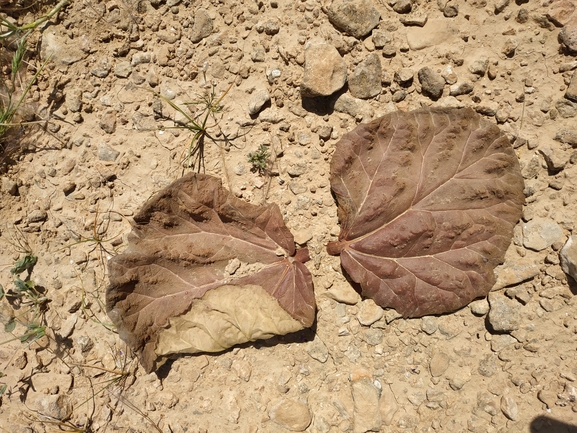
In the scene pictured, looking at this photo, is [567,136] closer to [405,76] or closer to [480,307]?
[405,76]

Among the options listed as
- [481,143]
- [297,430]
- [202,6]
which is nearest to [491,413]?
[297,430]

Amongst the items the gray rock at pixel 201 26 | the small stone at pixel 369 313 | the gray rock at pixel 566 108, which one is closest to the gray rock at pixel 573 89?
the gray rock at pixel 566 108

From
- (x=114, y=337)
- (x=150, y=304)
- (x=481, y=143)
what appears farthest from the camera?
(x=114, y=337)

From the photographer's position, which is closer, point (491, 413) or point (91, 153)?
point (491, 413)

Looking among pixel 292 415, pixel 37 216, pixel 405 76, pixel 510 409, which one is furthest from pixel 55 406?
pixel 405 76

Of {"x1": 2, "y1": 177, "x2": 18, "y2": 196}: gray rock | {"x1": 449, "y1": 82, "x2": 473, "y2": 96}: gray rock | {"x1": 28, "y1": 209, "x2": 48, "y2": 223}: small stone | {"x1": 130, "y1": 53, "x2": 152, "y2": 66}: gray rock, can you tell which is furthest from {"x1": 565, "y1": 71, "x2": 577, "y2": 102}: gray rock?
{"x1": 2, "y1": 177, "x2": 18, "y2": 196}: gray rock

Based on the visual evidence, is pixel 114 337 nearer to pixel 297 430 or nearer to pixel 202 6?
pixel 297 430
